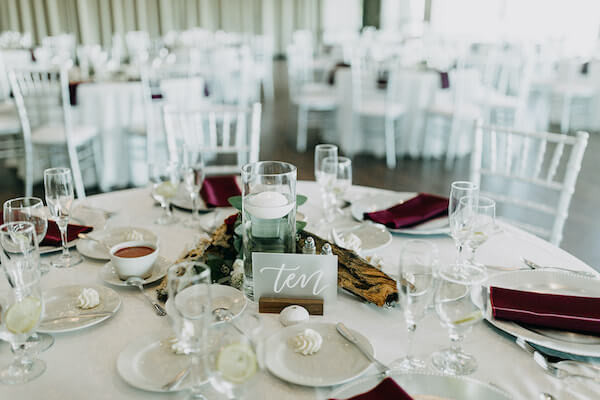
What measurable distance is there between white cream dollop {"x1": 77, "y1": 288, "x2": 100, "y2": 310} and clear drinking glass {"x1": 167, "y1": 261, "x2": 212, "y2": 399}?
1.21 feet

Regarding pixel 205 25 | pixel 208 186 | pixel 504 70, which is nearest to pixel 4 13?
pixel 205 25

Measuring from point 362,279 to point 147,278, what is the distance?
0.49 m

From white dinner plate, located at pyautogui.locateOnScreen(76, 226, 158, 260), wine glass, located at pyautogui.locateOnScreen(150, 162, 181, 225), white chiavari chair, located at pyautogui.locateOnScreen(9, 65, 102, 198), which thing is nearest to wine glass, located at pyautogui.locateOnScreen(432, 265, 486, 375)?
white dinner plate, located at pyautogui.locateOnScreen(76, 226, 158, 260)

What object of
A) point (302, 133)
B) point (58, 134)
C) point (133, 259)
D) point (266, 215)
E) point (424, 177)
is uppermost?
point (266, 215)

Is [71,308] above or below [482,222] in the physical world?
below

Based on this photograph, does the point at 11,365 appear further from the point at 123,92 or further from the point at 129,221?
the point at 123,92

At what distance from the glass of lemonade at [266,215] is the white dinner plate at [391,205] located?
47cm

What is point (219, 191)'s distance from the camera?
5.77 ft

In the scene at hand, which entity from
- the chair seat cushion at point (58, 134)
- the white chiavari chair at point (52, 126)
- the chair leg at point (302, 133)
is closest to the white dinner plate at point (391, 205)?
the white chiavari chair at point (52, 126)

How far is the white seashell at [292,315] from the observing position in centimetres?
102

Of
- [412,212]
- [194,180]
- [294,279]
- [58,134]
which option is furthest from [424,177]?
[294,279]

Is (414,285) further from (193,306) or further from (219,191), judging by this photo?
(219,191)

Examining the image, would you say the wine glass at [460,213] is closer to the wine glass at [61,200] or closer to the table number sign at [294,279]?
the table number sign at [294,279]

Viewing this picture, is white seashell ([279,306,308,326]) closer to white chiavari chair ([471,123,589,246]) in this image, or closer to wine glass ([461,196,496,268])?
wine glass ([461,196,496,268])
